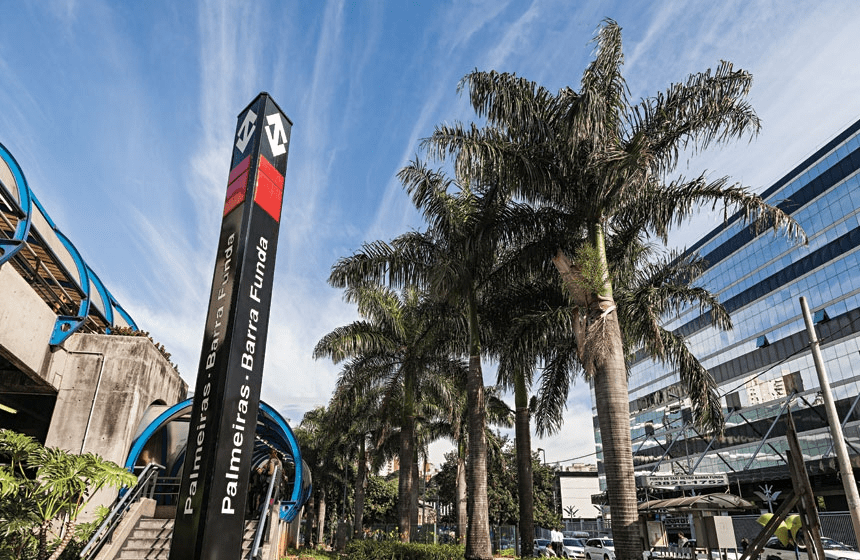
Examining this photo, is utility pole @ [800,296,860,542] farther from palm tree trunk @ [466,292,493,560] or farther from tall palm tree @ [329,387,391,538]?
tall palm tree @ [329,387,391,538]

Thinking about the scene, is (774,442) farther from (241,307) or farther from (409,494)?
(241,307)

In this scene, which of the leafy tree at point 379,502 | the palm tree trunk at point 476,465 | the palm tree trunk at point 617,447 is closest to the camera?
the palm tree trunk at point 617,447

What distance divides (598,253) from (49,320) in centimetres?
1228

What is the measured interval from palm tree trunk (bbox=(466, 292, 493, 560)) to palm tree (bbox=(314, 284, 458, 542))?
812 cm

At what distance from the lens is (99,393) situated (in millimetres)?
14375

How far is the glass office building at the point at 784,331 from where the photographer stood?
43750 millimetres

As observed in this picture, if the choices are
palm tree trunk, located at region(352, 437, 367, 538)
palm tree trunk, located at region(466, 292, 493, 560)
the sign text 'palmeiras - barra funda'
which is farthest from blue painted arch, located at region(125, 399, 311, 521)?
palm tree trunk, located at region(352, 437, 367, 538)

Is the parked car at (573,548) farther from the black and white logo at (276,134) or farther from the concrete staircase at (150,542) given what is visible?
the black and white logo at (276,134)

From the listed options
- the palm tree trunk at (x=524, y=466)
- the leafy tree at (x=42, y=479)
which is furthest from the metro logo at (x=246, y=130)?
the palm tree trunk at (x=524, y=466)

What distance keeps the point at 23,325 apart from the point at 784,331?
58.8 m

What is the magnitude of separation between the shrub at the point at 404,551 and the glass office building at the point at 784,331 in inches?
826

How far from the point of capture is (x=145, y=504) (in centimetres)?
1227

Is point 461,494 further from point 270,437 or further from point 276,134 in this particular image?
point 276,134

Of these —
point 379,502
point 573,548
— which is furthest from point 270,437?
point 379,502
